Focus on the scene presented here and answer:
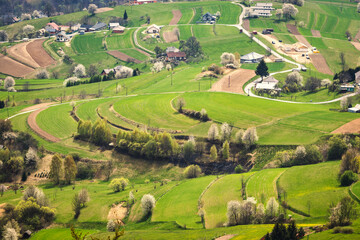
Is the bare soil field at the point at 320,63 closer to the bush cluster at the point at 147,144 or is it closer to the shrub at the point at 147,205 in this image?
the bush cluster at the point at 147,144

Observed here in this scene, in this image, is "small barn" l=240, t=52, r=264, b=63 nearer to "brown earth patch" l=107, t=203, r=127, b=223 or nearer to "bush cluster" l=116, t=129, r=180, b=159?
"bush cluster" l=116, t=129, r=180, b=159

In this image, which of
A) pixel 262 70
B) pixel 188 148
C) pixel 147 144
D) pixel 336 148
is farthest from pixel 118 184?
pixel 262 70

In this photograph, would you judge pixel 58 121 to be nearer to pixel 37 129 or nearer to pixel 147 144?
pixel 37 129

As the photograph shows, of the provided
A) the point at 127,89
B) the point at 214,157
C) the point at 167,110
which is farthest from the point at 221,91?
the point at 214,157

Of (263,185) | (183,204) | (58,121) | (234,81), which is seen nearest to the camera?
(263,185)

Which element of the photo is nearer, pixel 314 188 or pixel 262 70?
pixel 314 188

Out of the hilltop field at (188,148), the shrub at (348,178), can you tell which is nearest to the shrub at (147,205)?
the hilltop field at (188,148)

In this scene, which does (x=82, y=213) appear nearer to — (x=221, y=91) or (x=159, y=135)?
(x=159, y=135)
